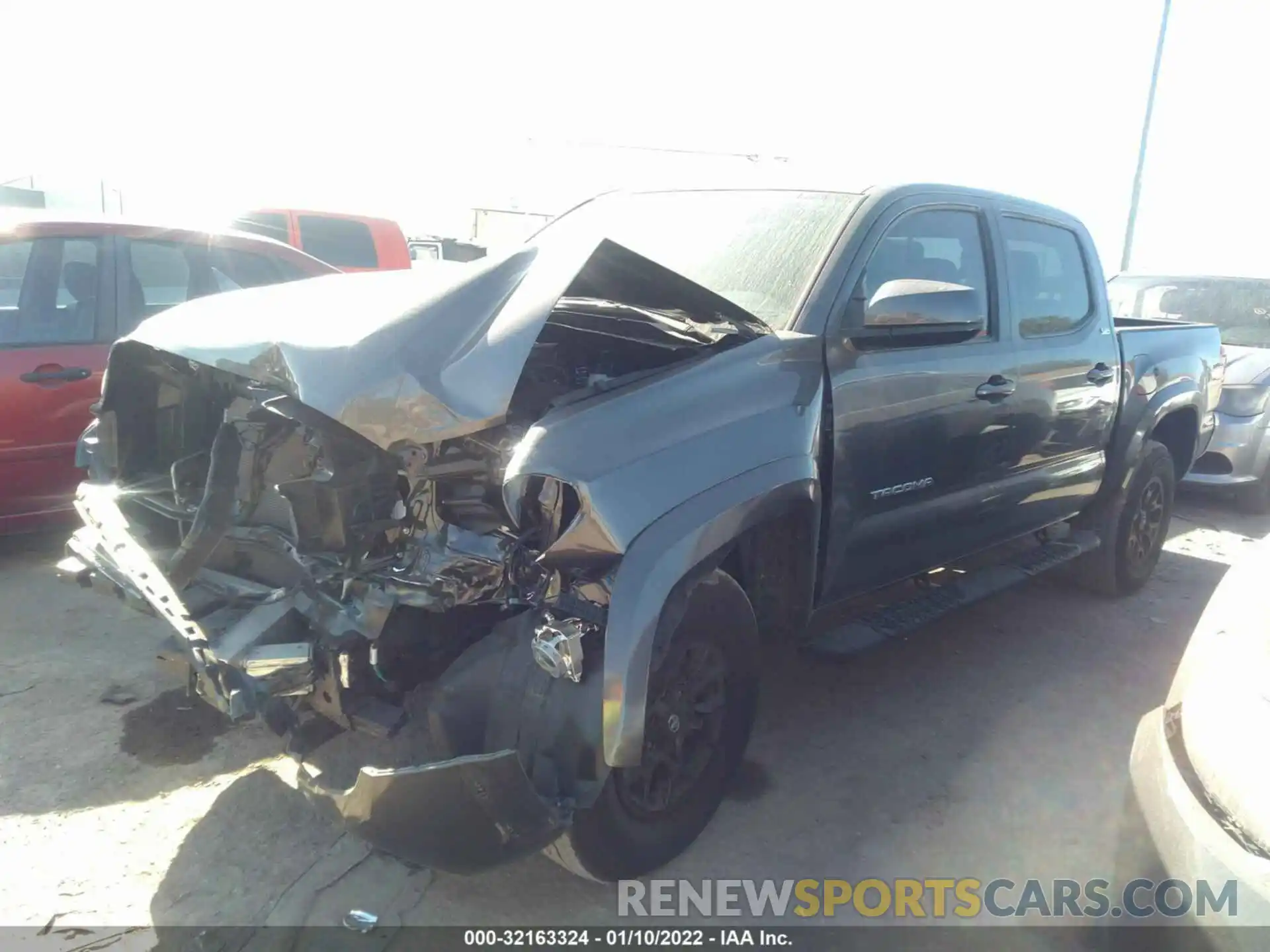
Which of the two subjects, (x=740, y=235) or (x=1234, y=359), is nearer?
(x=740, y=235)

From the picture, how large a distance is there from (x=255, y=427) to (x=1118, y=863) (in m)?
2.58

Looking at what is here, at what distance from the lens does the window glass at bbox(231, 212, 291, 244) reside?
32.8ft

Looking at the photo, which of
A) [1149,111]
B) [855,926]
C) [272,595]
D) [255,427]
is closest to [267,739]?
[272,595]

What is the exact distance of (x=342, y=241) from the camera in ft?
33.4

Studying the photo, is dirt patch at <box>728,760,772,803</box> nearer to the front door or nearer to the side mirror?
the front door

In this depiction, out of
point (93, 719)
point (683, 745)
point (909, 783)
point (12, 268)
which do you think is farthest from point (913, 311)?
point (12, 268)

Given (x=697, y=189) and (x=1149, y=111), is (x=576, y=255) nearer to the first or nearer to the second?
(x=697, y=189)

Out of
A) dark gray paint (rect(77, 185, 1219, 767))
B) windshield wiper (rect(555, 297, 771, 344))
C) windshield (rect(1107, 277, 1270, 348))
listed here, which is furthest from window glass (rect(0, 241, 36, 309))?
windshield (rect(1107, 277, 1270, 348))

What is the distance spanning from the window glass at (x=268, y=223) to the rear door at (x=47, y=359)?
5.28 m

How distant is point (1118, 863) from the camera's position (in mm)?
2379

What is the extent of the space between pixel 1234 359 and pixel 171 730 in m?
7.72

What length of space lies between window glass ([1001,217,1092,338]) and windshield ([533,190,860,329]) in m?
1.07

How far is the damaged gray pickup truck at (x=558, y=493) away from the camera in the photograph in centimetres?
232

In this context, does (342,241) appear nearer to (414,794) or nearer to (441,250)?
(441,250)
